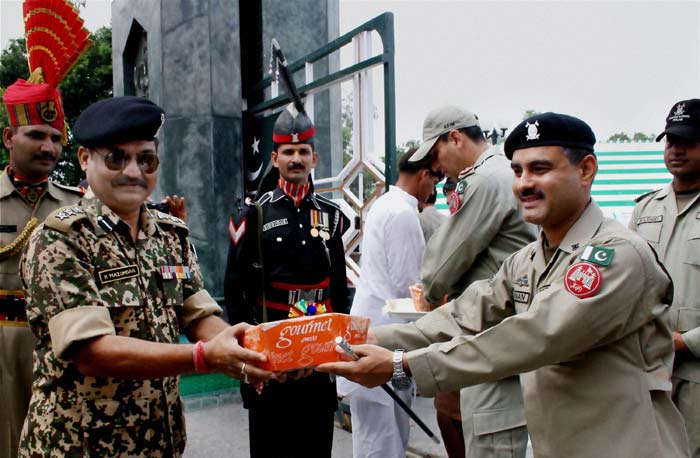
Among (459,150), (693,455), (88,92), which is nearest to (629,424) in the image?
(693,455)

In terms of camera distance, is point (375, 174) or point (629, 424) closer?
point (629, 424)

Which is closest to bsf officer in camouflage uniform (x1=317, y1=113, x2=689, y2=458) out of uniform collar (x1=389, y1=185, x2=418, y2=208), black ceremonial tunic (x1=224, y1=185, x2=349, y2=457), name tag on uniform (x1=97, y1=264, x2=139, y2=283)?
name tag on uniform (x1=97, y1=264, x2=139, y2=283)

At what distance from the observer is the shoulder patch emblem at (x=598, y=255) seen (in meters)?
1.84

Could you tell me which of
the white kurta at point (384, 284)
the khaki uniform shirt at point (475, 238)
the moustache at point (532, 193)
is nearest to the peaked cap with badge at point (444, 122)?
the khaki uniform shirt at point (475, 238)

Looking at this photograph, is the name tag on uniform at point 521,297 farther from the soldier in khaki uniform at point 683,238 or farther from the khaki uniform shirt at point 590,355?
the soldier in khaki uniform at point 683,238

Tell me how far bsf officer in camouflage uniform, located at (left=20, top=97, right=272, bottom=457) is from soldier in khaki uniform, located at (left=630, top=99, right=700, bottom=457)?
6.22 feet

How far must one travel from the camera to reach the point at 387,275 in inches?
162

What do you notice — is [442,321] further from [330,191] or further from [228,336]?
[330,191]

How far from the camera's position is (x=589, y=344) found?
186 centimetres

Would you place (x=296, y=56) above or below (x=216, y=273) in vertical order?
above

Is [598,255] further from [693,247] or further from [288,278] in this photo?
[288,278]

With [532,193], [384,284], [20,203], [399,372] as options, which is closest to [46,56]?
[20,203]

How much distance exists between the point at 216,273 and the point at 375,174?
240 centimetres

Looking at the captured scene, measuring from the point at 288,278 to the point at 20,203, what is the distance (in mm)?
1431
